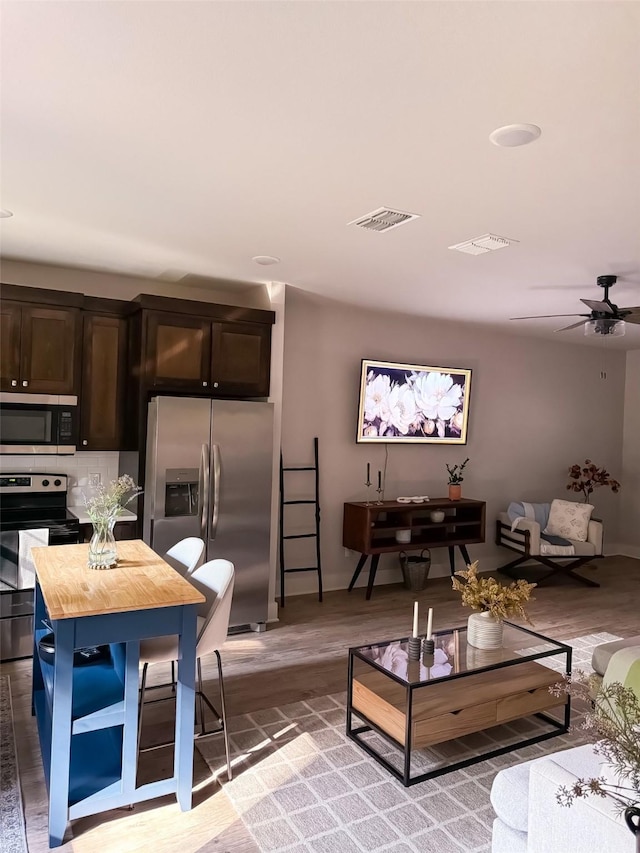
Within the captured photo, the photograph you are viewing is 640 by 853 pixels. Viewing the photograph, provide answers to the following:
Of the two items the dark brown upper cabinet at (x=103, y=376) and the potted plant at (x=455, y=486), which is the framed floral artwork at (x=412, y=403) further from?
the dark brown upper cabinet at (x=103, y=376)

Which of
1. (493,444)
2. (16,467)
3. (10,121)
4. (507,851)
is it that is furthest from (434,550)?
(10,121)

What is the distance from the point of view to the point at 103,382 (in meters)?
4.73

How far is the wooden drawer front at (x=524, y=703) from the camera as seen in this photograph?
310 centimetres

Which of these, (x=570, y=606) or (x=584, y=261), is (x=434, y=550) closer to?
(x=570, y=606)

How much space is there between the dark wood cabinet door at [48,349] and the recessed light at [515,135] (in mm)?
3211

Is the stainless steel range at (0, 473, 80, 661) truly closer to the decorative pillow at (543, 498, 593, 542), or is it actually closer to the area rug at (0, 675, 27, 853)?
the area rug at (0, 675, 27, 853)

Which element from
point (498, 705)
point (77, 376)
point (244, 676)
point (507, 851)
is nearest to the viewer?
point (507, 851)

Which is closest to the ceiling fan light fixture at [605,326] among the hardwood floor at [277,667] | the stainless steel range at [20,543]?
the hardwood floor at [277,667]

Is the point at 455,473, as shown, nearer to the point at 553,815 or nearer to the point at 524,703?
the point at 524,703

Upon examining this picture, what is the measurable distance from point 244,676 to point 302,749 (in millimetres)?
950

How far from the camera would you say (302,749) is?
309cm

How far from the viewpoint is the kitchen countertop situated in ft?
14.4

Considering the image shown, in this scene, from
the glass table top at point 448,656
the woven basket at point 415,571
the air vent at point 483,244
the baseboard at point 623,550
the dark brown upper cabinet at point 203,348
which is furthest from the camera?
the baseboard at point 623,550

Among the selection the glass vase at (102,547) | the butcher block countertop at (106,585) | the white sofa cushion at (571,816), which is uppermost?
the glass vase at (102,547)
